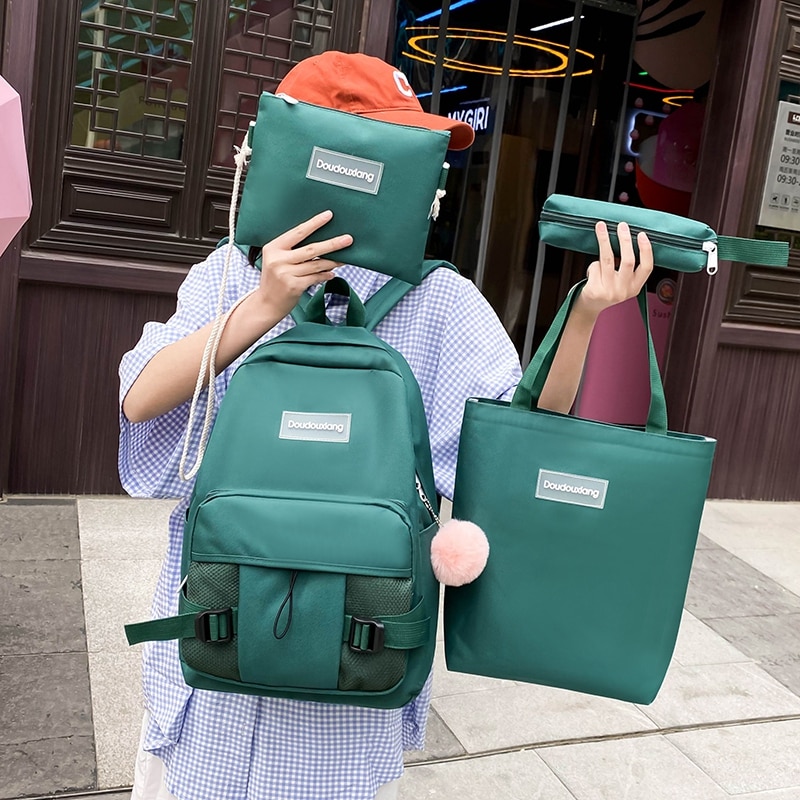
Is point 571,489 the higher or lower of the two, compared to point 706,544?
higher

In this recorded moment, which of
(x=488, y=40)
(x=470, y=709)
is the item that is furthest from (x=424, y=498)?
(x=488, y=40)

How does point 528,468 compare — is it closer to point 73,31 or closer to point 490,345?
point 490,345

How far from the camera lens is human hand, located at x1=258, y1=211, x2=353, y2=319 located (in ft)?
4.56

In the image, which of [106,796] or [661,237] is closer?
[661,237]

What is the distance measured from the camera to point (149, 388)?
1.49 meters

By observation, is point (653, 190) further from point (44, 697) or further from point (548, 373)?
point (548, 373)

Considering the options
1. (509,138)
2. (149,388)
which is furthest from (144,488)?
(509,138)

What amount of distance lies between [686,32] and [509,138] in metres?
1.45

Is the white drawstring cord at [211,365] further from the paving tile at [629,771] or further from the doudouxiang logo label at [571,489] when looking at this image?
the paving tile at [629,771]

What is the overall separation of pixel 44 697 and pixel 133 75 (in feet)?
9.77

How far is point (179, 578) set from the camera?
1.57 metres

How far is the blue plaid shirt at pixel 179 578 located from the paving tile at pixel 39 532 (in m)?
2.61

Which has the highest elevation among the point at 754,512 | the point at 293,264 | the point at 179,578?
the point at 293,264

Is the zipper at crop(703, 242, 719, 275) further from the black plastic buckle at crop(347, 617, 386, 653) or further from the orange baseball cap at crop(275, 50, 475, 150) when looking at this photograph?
the black plastic buckle at crop(347, 617, 386, 653)
